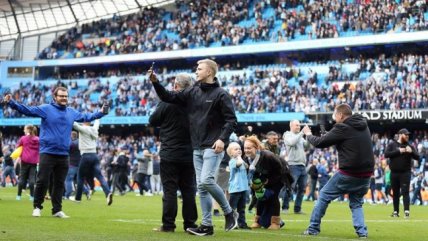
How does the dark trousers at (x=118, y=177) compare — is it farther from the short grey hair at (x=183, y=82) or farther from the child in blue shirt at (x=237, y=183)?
the short grey hair at (x=183, y=82)

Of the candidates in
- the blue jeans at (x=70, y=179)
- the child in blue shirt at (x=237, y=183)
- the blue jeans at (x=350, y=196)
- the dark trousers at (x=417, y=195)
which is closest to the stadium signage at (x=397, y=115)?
the dark trousers at (x=417, y=195)

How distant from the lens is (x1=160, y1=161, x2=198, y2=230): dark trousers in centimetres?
1079

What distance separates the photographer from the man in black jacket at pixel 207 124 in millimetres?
10203

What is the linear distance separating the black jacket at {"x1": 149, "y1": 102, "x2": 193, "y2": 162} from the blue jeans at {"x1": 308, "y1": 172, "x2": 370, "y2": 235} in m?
1.97

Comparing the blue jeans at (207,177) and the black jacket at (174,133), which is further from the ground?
the black jacket at (174,133)

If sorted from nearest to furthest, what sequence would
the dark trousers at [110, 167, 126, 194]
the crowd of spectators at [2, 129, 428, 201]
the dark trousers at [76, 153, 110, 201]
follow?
the dark trousers at [76, 153, 110, 201], the dark trousers at [110, 167, 126, 194], the crowd of spectators at [2, 129, 428, 201]

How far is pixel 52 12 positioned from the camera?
68.2 meters

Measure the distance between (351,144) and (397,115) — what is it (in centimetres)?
3141

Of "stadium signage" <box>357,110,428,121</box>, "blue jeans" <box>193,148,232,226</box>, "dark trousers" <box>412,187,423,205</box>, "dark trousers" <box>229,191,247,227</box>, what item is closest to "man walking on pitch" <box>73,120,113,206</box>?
"dark trousers" <box>229,191,247,227</box>

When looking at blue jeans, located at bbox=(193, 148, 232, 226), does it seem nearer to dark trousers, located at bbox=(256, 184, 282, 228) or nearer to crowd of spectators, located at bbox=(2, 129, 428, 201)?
dark trousers, located at bbox=(256, 184, 282, 228)

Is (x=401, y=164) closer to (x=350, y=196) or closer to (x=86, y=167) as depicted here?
(x=350, y=196)

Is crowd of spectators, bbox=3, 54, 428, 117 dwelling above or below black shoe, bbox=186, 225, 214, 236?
above

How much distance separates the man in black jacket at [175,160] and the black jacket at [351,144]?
1.80 metres

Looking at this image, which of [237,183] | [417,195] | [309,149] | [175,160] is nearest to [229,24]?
[309,149]
